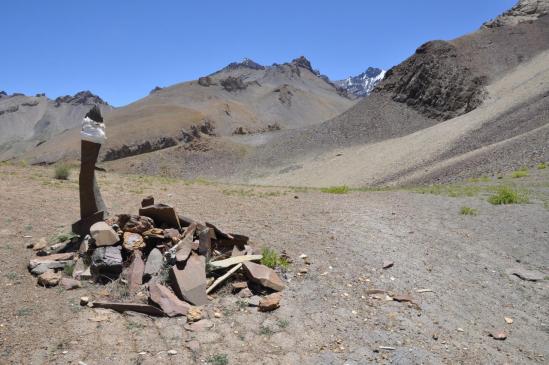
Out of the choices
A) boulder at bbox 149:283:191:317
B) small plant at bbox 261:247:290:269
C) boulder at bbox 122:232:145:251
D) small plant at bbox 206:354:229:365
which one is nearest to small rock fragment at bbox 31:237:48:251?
boulder at bbox 122:232:145:251

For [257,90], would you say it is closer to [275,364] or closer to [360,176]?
[360,176]

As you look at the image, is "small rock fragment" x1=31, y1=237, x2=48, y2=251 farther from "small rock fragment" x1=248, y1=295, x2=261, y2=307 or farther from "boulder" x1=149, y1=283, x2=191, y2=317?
"small rock fragment" x1=248, y1=295, x2=261, y2=307

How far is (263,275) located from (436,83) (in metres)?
55.1

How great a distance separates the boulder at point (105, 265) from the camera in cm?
726

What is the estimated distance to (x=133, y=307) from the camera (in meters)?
6.36

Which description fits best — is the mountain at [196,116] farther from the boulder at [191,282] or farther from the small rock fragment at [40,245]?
the boulder at [191,282]

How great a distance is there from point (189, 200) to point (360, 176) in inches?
945

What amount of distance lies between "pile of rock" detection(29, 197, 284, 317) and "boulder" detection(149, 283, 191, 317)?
0.01 meters

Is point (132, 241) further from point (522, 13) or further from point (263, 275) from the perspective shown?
point (522, 13)

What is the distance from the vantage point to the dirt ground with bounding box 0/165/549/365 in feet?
18.5

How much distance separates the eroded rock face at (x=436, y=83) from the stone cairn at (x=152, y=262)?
45.9 m

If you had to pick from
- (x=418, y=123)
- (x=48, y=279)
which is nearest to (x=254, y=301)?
(x=48, y=279)

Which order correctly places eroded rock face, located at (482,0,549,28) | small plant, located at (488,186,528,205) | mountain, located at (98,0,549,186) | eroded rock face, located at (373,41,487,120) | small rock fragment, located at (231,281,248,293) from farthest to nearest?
eroded rock face, located at (482,0,549,28), eroded rock face, located at (373,41,487,120), mountain, located at (98,0,549,186), small plant, located at (488,186,528,205), small rock fragment, located at (231,281,248,293)

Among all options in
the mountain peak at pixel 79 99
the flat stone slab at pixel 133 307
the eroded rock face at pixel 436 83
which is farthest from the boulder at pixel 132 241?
the mountain peak at pixel 79 99
